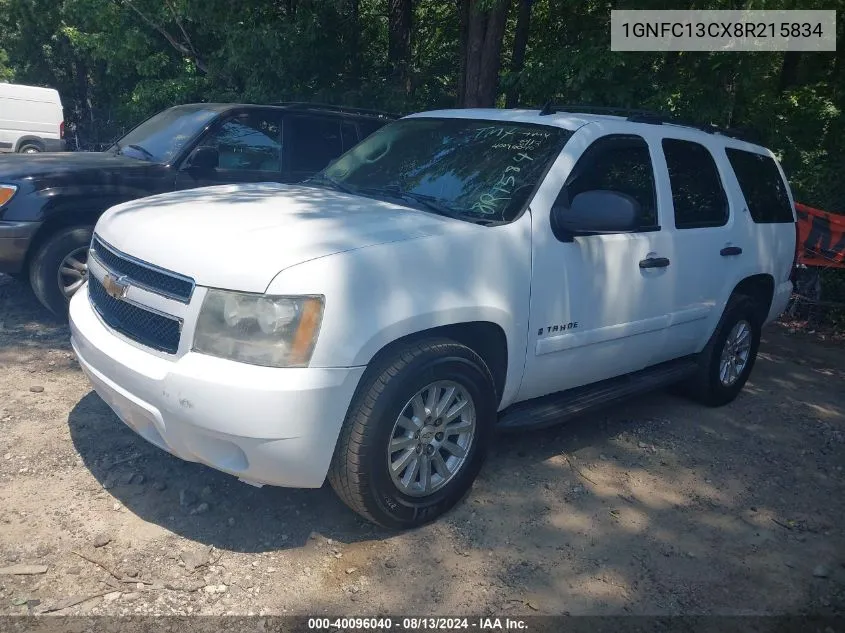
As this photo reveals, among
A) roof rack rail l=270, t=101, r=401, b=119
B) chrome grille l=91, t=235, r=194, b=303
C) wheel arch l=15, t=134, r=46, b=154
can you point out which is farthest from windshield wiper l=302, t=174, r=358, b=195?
wheel arch l=15, t=134, r=46, b=154

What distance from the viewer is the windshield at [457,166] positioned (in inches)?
147

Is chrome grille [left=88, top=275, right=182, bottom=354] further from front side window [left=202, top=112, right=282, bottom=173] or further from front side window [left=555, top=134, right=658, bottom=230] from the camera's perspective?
front side window [left=202, top=112, right=282, bottom=173]

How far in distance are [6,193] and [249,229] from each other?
10.5ft

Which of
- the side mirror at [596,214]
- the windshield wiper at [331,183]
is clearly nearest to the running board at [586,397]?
the side mirror at [596,214]

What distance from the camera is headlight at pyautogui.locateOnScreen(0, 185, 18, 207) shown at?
17.5 ft

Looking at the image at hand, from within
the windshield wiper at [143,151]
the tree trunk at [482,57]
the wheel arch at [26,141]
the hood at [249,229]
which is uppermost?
the tree trunk at [482,57]

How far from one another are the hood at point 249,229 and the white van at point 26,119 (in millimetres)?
15644

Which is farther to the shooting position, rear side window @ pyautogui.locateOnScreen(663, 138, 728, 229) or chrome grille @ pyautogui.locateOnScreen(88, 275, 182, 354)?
rear side window @ pyautogui.locateOnScreen(663, 138, 728, 229)

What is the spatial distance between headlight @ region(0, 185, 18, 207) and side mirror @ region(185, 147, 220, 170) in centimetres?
134

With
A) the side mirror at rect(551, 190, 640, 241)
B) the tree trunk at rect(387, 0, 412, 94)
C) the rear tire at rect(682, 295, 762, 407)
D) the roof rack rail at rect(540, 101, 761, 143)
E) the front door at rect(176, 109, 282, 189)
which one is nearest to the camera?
the side mirror at rect(551, 190, 640, 241)

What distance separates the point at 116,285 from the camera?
3252 millimetres

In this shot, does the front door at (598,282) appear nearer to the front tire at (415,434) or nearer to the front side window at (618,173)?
the front side window at (618,173)

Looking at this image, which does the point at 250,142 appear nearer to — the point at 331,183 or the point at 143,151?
the point at 143,151

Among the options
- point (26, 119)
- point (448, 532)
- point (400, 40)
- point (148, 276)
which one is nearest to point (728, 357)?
point (448, 532)
